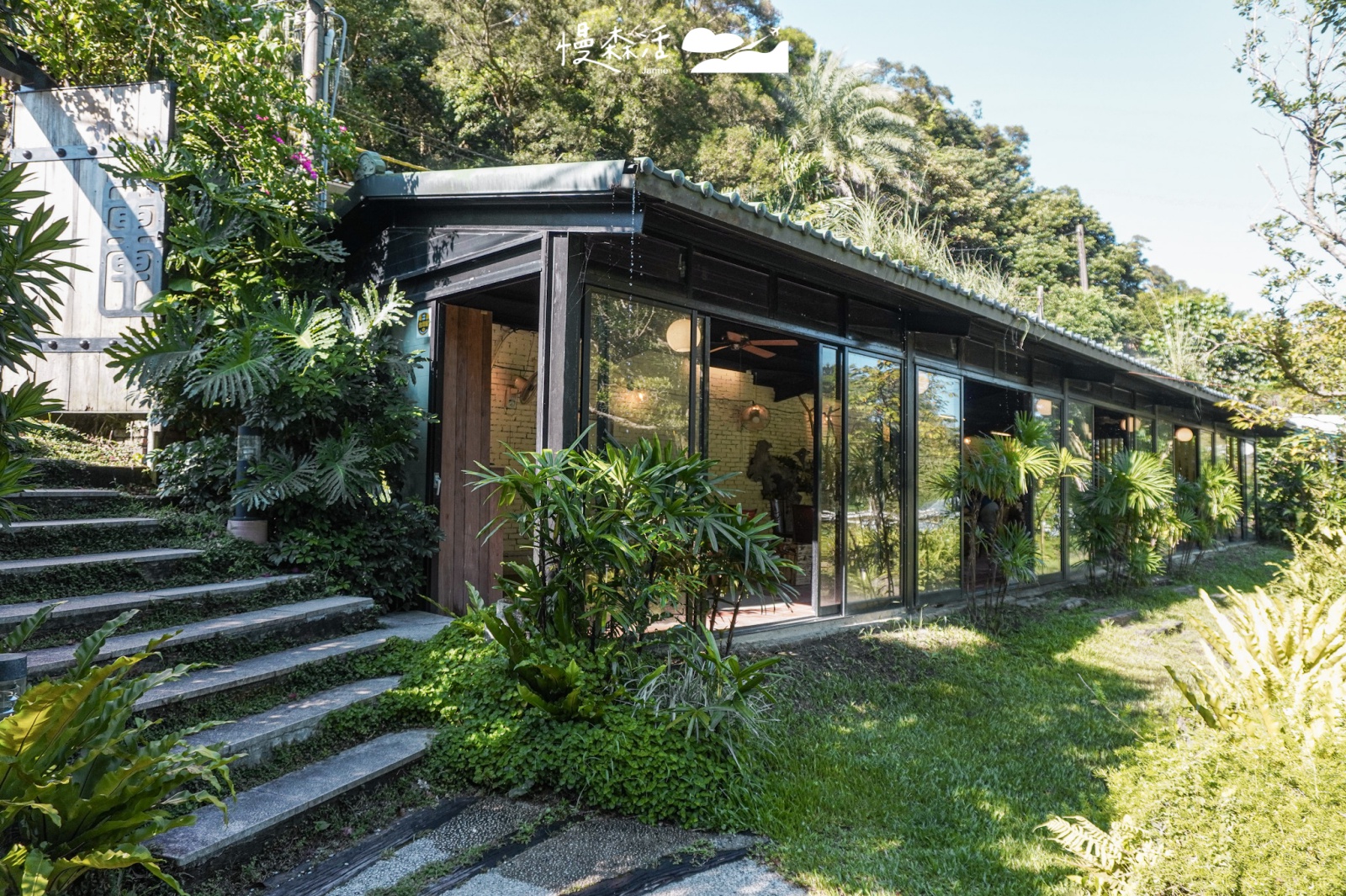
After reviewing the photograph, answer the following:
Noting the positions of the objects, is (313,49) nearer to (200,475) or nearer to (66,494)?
(200,475)

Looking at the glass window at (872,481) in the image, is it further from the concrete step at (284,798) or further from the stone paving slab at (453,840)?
the concrete step at (284,798)

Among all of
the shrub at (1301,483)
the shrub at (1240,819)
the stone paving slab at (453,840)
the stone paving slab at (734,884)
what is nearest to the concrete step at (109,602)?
the stone paving slab at (453,840)

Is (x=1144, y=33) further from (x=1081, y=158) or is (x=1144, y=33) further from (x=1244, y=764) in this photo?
(x=1244, y=764)

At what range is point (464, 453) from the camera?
6020 mm

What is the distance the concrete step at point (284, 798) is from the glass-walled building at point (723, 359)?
1679 millimetres

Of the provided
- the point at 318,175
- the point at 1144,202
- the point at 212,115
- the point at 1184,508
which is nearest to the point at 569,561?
the point at 318,175

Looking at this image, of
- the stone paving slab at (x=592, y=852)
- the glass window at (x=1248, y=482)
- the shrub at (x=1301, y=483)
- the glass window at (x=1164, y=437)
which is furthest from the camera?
the glass window at (x=1248, y=482)

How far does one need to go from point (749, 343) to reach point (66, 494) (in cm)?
527

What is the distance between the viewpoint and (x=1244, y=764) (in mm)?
2383

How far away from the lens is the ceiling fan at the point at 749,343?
6.46 meters

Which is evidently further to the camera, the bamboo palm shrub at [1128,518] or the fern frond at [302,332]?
the bamboo palm shrub at [1128,518]

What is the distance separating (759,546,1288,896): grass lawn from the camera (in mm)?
3012

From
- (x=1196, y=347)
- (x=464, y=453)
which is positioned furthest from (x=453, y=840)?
(x=1196, y=347)

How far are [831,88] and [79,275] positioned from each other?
2089 centimetres
